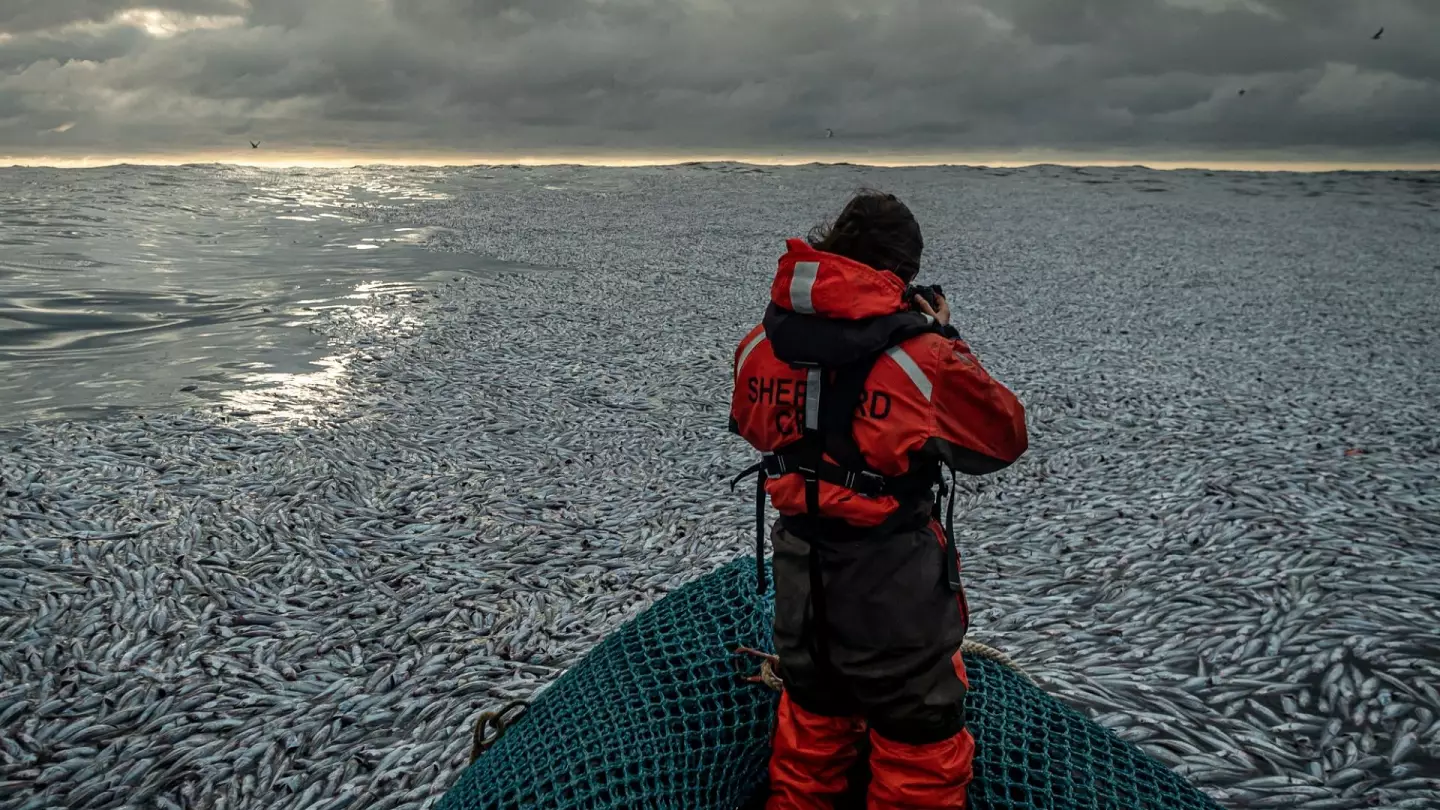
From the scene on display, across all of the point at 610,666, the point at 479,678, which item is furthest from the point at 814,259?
the point at 479,678

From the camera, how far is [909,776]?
314 centimetres

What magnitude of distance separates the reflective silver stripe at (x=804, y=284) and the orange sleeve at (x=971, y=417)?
1.49 feet

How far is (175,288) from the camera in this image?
69.9ft

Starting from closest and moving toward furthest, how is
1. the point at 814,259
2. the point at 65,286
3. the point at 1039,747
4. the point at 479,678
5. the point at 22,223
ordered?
the point at 814,259
the point at 1039,747
the point at 479,678
the point at 65,286
the point at 22,223

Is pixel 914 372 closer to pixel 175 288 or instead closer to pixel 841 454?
pixel 841 454

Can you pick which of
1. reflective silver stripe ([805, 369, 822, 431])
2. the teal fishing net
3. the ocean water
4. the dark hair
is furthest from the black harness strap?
the ocean water

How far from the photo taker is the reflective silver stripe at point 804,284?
9.67 feet

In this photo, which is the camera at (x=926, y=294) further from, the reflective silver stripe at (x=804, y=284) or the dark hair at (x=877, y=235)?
the reflective silver stripe at (x=804, y=284)

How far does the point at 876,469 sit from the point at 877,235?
82 cm

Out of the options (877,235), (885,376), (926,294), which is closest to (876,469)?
(885,376)

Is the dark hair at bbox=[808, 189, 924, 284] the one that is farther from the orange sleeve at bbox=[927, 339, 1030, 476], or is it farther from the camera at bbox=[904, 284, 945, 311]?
the orange sleeve at bbox=[927, 339, 1030, 476]

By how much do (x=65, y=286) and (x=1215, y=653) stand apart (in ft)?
80.3

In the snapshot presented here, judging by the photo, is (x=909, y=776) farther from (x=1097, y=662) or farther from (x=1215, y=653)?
(x=1215, y=653)

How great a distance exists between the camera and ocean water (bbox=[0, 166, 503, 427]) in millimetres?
12602
